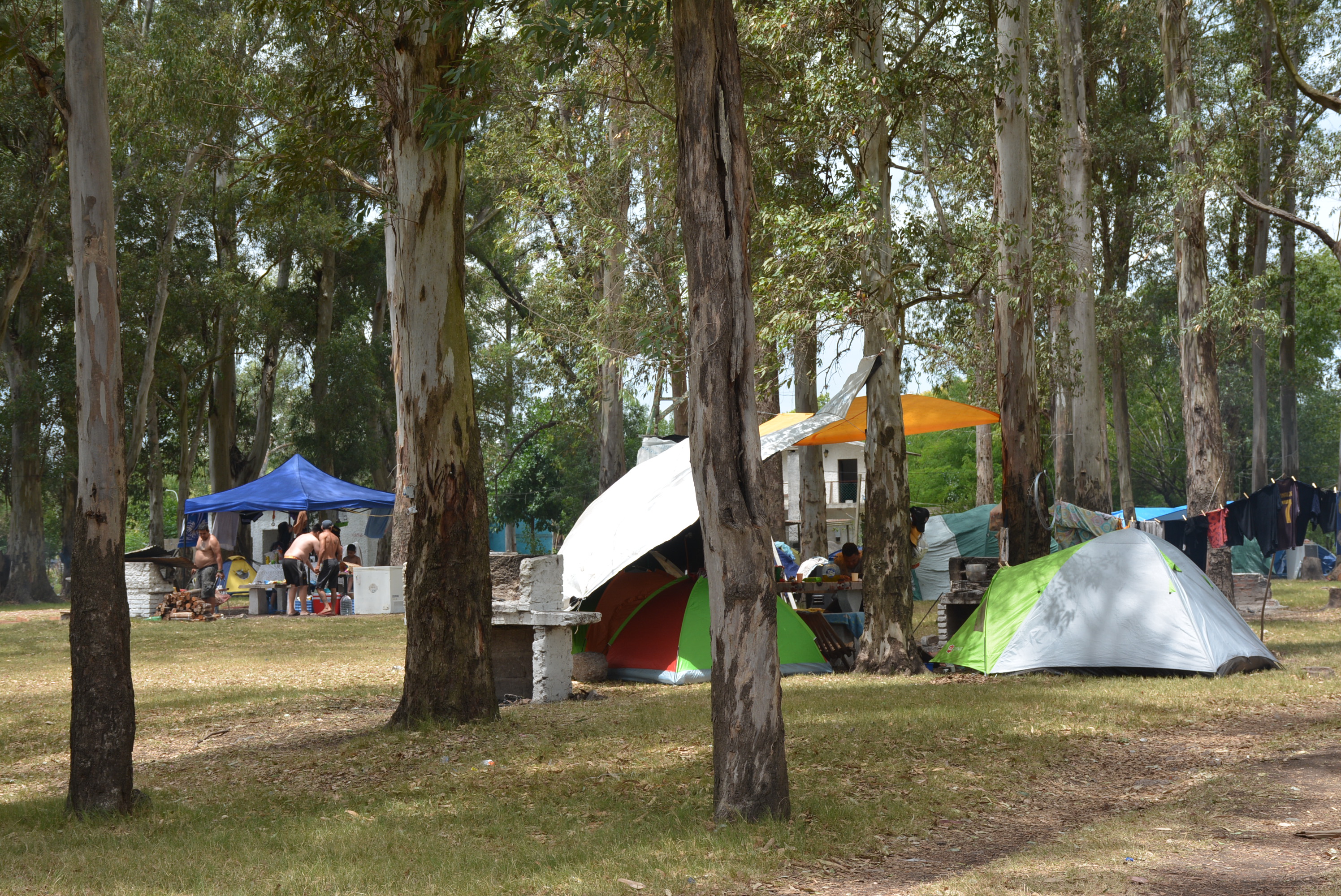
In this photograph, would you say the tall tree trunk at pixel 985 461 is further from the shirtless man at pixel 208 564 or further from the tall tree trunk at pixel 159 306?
the tall tree trunk at pixel 159 306

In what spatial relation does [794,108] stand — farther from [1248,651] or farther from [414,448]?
[1248,651]

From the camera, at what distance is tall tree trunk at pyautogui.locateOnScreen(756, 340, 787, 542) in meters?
14.9

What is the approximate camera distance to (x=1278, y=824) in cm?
554

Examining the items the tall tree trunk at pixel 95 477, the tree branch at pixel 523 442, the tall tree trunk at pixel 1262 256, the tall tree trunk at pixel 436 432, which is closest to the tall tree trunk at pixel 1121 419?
the tall tree trunk at pixel 1262 256

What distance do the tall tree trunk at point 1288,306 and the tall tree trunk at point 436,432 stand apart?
69.1ft

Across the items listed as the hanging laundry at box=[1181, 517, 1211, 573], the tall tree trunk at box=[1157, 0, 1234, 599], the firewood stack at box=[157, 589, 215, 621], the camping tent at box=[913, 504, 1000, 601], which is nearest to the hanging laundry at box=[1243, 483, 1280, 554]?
the hanging laundry at box=[1181, 517, 1211, 573]

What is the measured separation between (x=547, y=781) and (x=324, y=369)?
92.8 feet

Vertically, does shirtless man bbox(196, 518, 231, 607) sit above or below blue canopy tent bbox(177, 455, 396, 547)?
below

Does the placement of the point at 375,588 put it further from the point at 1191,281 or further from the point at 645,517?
the point at 1191,281

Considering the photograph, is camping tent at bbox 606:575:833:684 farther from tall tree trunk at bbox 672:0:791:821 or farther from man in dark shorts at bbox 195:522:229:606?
man in dark shorts at bbox 195:522:229:606

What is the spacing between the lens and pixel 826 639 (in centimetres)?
1253

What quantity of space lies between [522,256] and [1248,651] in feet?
88.0

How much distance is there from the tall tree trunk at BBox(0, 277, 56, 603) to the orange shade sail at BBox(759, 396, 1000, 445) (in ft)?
70.1

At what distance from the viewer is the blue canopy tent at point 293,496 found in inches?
931
